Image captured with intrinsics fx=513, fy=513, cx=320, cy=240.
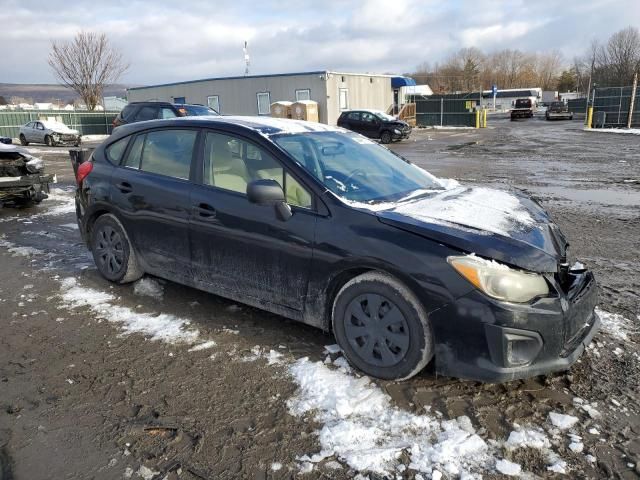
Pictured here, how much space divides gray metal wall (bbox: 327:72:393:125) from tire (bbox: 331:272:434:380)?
29.0 meters

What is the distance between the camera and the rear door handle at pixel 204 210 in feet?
12.9

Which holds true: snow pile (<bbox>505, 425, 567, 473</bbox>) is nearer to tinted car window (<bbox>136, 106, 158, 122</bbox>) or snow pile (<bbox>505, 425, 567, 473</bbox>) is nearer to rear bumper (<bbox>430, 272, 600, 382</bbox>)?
rear bumper (<bbox>430, 272, 600, 382</bbox>)

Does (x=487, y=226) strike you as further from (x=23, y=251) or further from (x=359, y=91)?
(x=359, y=91)

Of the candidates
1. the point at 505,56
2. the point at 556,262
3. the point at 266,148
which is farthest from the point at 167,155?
the point at 505,56

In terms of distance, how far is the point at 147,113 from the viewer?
1523 cm

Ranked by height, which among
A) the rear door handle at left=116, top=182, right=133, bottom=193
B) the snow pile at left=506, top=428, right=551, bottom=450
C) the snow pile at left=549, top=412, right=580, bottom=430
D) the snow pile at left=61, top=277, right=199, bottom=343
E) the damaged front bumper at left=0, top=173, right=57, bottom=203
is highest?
the rear door handle at left=116, top=182, right=133, bottom=193

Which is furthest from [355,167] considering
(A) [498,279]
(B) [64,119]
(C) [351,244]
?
(B) [64,119]

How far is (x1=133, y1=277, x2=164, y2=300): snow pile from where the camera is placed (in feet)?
15.6

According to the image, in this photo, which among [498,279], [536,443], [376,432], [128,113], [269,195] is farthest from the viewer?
[128,113]

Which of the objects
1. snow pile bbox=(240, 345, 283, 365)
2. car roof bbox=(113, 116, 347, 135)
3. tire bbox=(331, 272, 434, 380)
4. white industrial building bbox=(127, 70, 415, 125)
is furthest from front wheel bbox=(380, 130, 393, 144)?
tire bbox=(331, 272, 434, 380)

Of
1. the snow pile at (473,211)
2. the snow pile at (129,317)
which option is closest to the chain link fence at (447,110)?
the snow pile at (473,211)

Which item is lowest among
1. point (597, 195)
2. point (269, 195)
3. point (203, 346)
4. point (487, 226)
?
point (597, 195)

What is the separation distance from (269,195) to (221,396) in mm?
1312

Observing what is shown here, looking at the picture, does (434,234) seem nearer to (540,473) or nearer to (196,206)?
(540,473)
